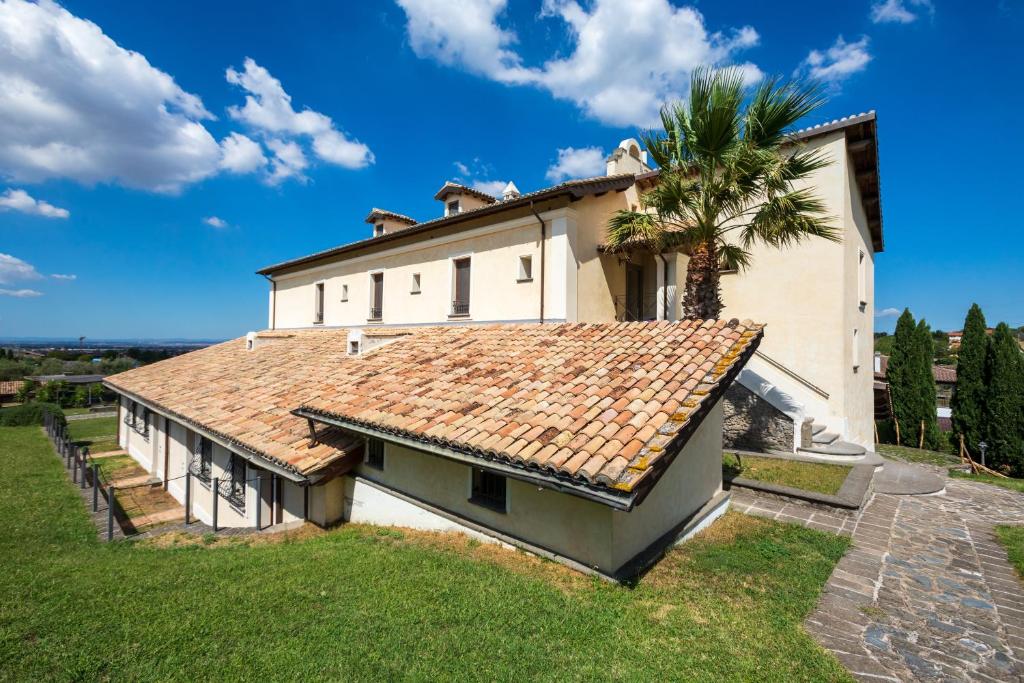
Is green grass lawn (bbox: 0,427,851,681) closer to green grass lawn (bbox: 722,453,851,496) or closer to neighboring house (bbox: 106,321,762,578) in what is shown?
neighboring house (bbox: 106,321,762,578)

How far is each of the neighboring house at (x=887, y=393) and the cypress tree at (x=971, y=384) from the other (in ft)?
3.97

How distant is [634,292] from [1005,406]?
50.0 ft

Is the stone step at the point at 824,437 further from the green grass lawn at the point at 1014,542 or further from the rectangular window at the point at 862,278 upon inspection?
the rectangular window at the point at 862,278

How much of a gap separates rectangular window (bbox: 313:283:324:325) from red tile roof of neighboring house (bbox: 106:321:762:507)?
7620 mm

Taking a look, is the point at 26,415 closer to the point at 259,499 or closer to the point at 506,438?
the point at 259,499

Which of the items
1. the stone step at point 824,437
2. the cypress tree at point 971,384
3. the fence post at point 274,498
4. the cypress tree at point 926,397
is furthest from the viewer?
the cypress tree at point 926,397

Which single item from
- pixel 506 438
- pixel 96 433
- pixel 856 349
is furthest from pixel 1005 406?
pixel 96 433

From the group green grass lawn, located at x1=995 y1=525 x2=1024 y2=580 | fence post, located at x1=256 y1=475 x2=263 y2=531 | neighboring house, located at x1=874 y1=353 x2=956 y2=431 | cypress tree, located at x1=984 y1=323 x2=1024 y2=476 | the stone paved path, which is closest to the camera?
the stone paved path

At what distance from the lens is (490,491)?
20.6 ft

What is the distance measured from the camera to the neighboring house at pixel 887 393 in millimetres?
21820

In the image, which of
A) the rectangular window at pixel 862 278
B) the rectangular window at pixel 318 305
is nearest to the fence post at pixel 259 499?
the rectangular window at pixel 318 305

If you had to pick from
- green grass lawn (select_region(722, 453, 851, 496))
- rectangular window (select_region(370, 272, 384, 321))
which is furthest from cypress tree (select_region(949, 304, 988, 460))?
rectangular window (select_region(370, 272, 384, 321))

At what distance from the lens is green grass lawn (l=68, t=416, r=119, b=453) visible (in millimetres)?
19719

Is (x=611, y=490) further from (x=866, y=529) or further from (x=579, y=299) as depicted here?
(x=579, y=299)
